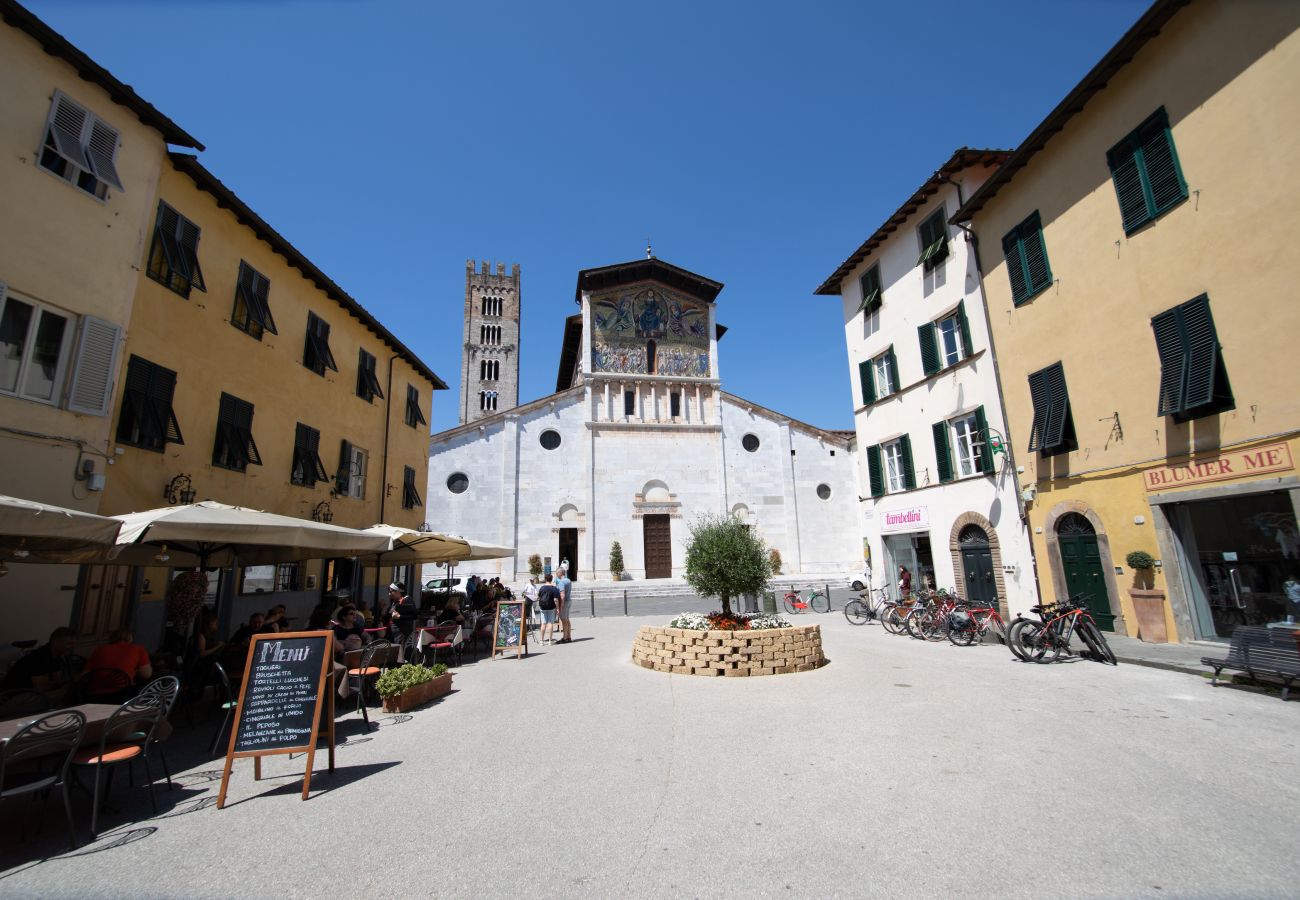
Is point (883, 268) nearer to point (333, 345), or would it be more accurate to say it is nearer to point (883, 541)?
point (883, 541)

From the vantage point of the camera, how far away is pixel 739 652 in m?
9.26

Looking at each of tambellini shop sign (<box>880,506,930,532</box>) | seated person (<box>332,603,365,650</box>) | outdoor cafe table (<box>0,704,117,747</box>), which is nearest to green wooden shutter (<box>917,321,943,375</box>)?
tambellini shop sign (<box>880,506,930,532</box>)

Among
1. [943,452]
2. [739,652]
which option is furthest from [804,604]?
[739,652]

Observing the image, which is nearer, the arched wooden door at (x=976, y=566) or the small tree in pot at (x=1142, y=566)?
the small tree in pot at (x=1142, y=566)

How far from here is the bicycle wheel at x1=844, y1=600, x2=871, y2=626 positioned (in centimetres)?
1691

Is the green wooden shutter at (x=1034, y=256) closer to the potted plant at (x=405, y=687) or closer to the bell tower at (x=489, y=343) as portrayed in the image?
the potted plant at (x=405, y=687)

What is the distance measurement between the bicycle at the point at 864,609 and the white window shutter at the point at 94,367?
56.6ft

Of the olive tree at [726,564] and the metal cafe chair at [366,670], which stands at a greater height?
the olive tree at [726,564]

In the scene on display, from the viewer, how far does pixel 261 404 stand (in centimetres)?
1226

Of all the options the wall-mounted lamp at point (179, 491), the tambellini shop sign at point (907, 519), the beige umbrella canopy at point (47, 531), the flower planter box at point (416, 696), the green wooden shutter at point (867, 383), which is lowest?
the flower planter box at point (416, 696)

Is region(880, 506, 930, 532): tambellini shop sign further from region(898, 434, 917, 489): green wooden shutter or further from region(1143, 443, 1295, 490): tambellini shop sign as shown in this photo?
region(1143, 443, 1295, 490): tambellini shop sign

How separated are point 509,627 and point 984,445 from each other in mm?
12083

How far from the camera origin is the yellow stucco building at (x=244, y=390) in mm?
9453

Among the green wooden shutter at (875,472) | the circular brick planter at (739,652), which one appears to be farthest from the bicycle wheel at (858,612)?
the circular brick planter at (739,652)
